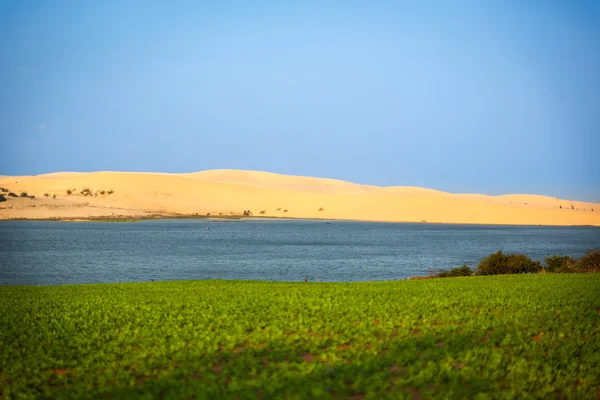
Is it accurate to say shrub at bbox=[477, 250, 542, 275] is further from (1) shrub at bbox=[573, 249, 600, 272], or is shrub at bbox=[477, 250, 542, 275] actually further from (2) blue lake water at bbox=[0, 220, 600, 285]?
(2) blue lake water at bbox=[0, 220, 600, 285]

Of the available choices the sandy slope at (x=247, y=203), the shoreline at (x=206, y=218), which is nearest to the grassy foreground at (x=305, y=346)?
the shoreline at (x=206, y=218)

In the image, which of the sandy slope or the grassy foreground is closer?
the grassy foreground

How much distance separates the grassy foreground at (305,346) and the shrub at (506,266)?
15.4 metres

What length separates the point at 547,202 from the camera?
18062 cm

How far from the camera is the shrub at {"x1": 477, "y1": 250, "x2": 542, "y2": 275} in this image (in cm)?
3481

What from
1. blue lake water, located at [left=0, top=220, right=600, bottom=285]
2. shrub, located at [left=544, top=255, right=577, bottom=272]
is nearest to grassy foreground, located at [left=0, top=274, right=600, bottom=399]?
shrub, located at [left=544, top=255, right=577, bottom=272]

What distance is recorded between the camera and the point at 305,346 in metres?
12.2

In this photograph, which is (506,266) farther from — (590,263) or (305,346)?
(305,346)

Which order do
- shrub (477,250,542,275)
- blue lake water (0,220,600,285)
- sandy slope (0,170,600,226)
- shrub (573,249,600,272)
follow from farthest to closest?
1. sandy slope (0,170,600,226)
2. blue lake water (0,220,600,285)
3. shrub (477,250,542,275)
4. shrub (573,249,600,272)

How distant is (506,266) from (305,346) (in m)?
25.6

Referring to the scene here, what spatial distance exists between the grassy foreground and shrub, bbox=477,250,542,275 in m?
15.4

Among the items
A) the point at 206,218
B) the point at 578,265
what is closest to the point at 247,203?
the point at 206,218

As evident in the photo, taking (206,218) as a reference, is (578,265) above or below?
below

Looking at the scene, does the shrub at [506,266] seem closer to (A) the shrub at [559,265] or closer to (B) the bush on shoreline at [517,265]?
(B) the bush on shoreline at [517,265]
